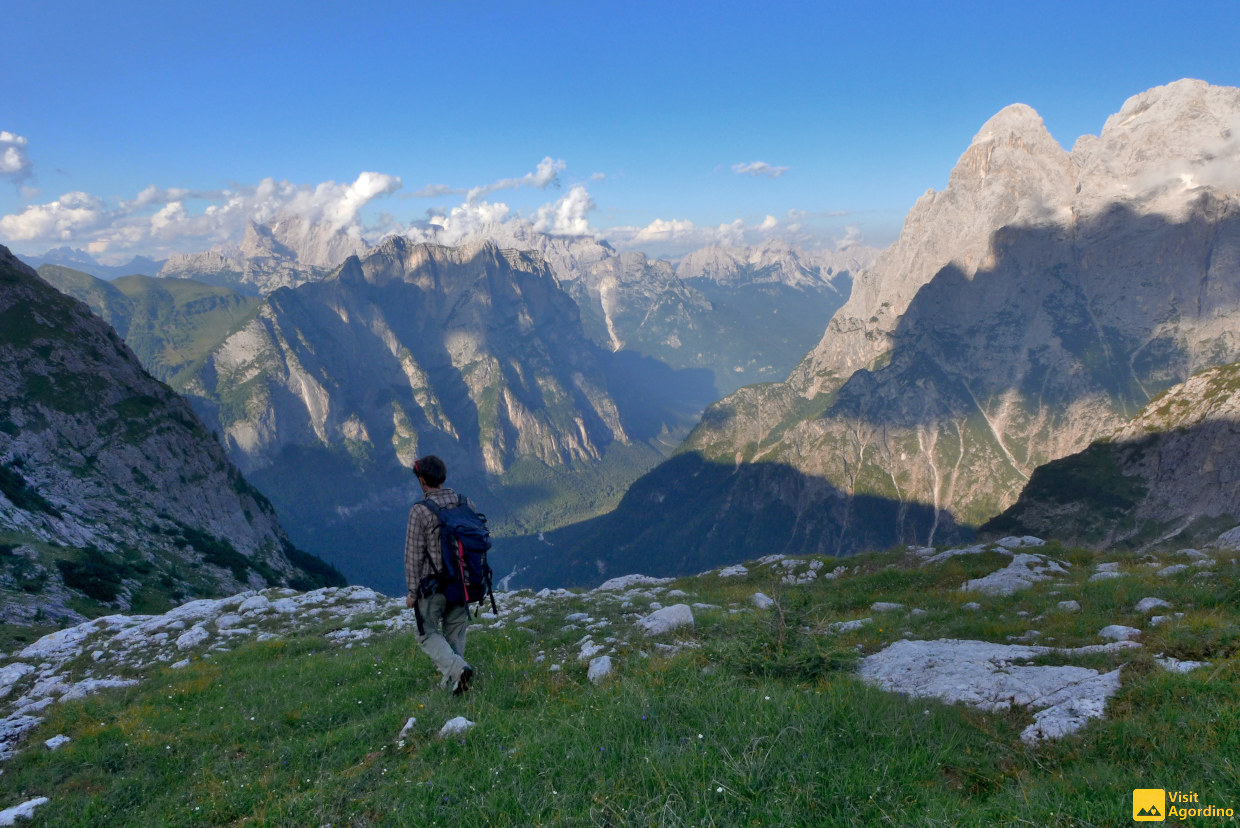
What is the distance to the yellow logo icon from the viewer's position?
17.3ft

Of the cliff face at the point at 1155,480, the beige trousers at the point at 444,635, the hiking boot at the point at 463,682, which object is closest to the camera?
the hiking boot at the point at 463,682

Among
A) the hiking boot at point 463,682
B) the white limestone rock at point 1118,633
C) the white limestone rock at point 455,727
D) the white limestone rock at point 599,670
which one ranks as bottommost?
the white limestone rock at point 1118,633

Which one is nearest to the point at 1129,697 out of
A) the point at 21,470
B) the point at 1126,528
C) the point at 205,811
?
the point at 205,811

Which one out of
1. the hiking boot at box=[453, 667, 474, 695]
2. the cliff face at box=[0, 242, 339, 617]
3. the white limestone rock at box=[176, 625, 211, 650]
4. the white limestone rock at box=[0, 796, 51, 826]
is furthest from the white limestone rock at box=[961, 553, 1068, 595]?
the cliff face at box=[0, 242, 339, 617]

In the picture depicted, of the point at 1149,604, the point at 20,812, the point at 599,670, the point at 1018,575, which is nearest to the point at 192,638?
the point at 20,812

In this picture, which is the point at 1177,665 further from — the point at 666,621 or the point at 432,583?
the point at 432,583

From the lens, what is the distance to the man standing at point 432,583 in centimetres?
1216

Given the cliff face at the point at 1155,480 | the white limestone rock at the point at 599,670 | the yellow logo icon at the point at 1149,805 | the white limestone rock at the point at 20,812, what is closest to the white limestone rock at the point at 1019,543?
the white limestone rock at the point at 599,670

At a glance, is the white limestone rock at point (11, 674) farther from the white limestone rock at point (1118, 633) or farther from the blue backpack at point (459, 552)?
the white limestone rock at point (1118, 633)

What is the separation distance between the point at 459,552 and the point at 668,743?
622cm

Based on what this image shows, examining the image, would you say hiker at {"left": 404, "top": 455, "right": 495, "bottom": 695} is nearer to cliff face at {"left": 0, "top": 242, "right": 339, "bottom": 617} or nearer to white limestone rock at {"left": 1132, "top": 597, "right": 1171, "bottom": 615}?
→ white limestone rock at {"left": 1132, "top": 597, "right": 1171, "bottom": 615}

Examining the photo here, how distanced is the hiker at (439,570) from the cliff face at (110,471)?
44.6 metres

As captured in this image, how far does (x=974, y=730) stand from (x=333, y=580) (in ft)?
379

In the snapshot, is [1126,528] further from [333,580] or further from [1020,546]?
[333,580]
